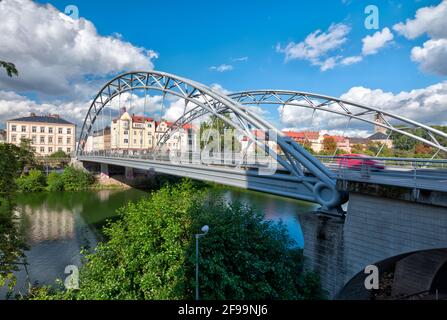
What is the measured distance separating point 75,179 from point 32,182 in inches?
202

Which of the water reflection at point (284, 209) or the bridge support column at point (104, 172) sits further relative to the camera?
the bridge support column at point (104, 172)

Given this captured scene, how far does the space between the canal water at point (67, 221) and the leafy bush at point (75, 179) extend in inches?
80.0

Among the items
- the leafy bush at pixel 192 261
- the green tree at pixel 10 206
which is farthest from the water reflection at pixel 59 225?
the leafy bush at pixel 192 261

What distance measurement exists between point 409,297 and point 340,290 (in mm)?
3194

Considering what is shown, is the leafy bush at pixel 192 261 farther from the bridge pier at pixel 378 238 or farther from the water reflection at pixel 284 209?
the water reflection at pixel 284 209

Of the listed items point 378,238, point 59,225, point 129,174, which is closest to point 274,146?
point 378,238

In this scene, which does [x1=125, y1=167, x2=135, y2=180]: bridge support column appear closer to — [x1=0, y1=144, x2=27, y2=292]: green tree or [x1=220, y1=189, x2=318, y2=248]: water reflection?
[x1=220, y1=189, x2=318, y2=248]: water reflection

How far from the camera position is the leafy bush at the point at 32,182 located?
33.9m

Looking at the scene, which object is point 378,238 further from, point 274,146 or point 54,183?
point 54,183

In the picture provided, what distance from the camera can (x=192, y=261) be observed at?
22.8ft

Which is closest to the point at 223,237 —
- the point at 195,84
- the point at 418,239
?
the point at 418,239

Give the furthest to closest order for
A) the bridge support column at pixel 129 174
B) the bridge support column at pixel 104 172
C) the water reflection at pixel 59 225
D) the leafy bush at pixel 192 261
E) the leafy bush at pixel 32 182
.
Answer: the bridge support column at pixel 129 174 < the bridge support column at pixel 104 172 < the leafy bush at pixel 32 182 < the water reflection at pixel 59 225 < the leafy bush at pixel 192 261

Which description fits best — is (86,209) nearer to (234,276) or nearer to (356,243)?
(234,276)

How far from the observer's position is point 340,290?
7953mm
